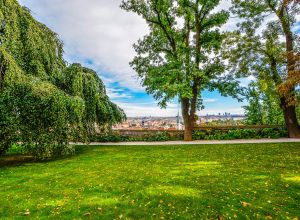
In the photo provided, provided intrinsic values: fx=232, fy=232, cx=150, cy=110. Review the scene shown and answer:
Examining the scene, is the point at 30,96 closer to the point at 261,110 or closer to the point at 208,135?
the point at 208,135

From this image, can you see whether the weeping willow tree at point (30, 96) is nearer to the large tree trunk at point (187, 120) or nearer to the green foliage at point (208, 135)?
the green foliage at point (208, 135)

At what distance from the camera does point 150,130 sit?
61.1 ft

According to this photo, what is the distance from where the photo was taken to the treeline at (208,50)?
53.7ft

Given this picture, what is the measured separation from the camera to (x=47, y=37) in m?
12.1

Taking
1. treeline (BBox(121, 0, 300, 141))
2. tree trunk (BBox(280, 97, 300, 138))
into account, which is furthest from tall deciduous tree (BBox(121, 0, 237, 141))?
tree trunk (BBox(280, 97, 300, 138))

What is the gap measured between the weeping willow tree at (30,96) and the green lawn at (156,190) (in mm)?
1251

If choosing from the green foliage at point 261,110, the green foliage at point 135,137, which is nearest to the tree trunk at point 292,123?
the green foliage at point 135,137

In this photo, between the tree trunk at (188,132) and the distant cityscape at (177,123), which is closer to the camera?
the tree trunk at (188,132)

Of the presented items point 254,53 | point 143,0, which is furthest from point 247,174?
point 143,0

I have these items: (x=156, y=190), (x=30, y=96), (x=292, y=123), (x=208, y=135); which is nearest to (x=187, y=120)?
(x=208, y=135)

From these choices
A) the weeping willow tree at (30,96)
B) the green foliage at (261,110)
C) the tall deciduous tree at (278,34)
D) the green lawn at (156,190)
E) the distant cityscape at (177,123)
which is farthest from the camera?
the green foliage at (261,110)

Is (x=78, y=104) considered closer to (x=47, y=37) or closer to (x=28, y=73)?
(x=28, y=73)

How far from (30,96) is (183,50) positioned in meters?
11.4

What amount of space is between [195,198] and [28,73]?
351 inches
